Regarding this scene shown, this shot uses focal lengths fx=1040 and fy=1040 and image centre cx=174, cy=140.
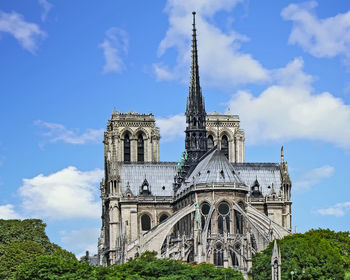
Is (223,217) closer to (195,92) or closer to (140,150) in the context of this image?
(195,92)

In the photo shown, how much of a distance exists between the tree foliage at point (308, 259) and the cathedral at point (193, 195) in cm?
1320

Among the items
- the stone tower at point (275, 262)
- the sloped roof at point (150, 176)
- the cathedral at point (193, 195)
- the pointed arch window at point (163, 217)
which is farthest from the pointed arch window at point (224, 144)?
the stone tower at point (275, 262)

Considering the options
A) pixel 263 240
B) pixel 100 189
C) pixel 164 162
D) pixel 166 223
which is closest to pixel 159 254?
pixel 166 223

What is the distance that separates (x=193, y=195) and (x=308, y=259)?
118 ft

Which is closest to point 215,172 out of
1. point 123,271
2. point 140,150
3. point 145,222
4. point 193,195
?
point 193,195

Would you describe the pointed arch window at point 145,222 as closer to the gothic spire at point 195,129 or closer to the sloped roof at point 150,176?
the sloped roof at point 150,176

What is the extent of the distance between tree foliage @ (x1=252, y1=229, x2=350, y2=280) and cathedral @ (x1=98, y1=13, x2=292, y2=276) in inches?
520

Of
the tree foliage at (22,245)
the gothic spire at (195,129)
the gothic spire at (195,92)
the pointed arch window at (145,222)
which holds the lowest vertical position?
the tree foliage at (22,245)

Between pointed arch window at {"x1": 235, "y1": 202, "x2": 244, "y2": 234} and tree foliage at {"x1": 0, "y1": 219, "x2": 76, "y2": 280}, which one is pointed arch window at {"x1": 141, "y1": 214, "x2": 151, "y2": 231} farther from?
pointed arch window at {"x1": 235, "y1": 202, "x2": 244, "y2": 234}

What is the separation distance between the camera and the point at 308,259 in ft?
357

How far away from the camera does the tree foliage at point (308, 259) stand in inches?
4250

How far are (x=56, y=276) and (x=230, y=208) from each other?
3494 centimetres

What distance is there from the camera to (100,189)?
176 meters

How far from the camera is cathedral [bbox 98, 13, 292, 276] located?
449 ft
